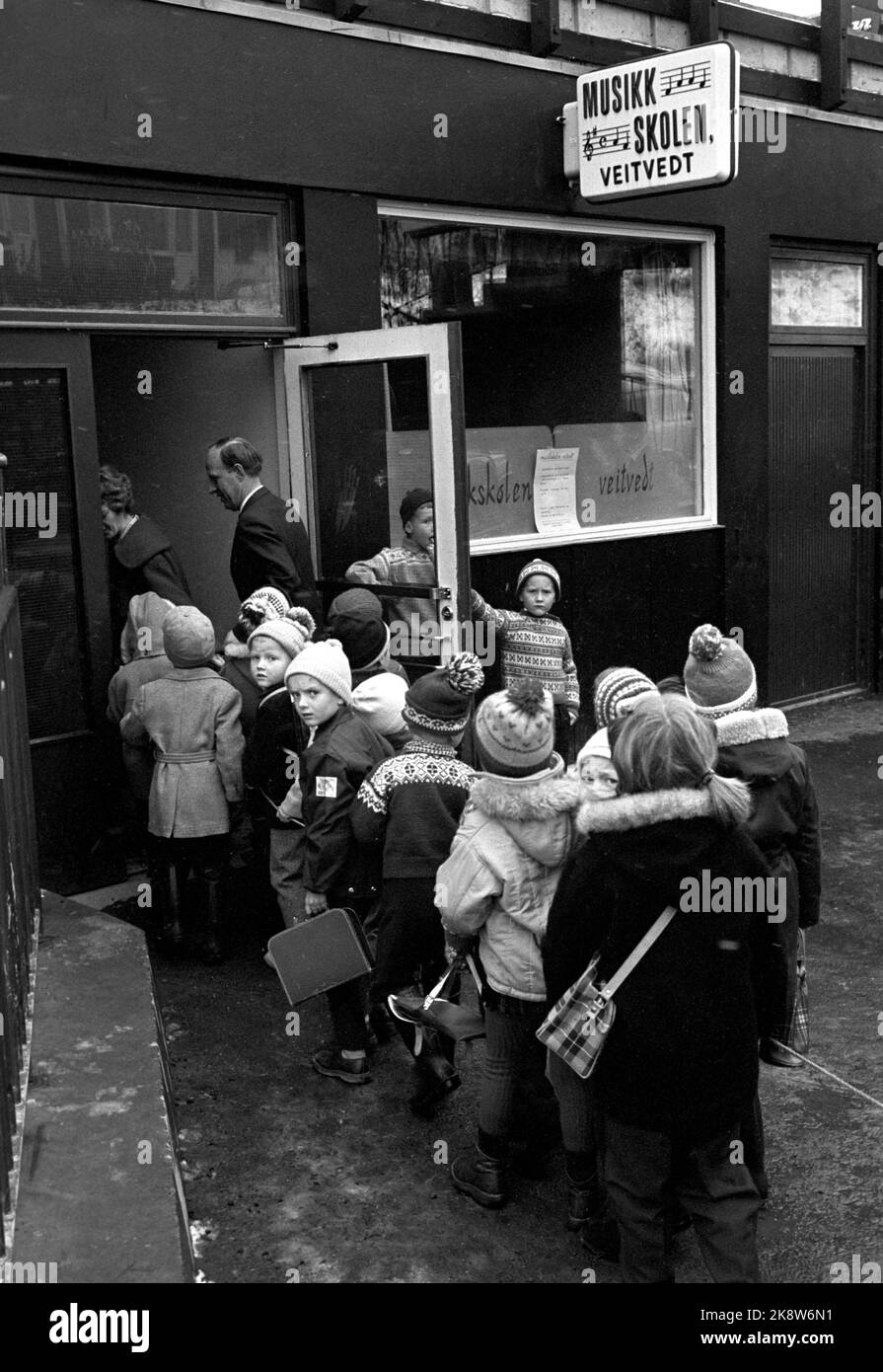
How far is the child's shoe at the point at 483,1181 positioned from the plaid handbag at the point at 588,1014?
80 centimetres

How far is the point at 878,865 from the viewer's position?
694cm

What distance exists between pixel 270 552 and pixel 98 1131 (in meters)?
3.61

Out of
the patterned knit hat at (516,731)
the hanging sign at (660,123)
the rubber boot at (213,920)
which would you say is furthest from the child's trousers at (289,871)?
the hanging sign at (660,123)

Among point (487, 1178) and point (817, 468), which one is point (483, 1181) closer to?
point (487, 1178)

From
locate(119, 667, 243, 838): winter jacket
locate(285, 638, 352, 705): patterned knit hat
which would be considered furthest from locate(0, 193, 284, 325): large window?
locate(285, 638, 352, 705): patterned knit hat

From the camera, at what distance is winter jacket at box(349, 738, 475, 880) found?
14.4 feet

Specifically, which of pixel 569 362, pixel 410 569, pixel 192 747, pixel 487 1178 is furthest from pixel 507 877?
pixel 569 362

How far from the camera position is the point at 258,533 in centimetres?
651

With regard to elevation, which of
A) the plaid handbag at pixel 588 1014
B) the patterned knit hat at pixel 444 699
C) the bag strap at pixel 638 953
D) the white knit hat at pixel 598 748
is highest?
the patterned knit hat at pixel 444 699

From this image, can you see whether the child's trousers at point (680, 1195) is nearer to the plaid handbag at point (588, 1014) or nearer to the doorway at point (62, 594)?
the plaid handbag at point (588, 1014)

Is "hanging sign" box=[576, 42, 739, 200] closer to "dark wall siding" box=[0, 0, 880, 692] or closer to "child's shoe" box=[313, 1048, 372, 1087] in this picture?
"dark wall siding" box=[0, 0, 880, 692]

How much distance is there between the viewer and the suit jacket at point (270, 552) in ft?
21.4

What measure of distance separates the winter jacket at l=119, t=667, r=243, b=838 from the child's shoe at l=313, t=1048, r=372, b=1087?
1.16 meters
